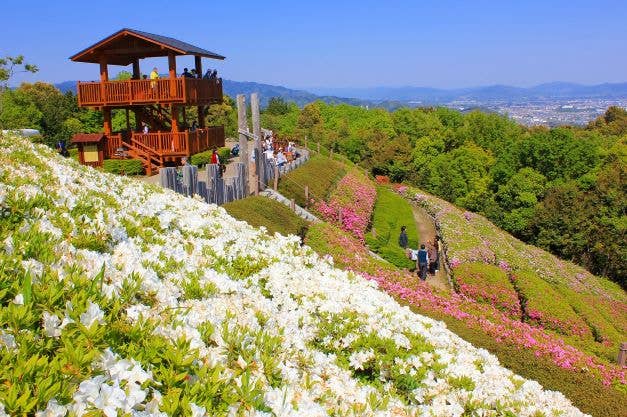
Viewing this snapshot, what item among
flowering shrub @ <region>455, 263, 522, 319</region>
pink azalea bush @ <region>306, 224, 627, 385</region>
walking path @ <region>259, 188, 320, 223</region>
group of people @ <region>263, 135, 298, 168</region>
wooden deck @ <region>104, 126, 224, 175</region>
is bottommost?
flowering shrub @ <region>455, 263, 522, 319</region>

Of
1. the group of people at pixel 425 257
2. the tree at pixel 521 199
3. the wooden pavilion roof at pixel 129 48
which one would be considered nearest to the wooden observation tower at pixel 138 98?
the wooden pavilion roof at pixel 129 48

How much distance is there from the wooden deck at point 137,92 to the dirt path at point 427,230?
1423 cm

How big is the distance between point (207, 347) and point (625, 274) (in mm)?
49017

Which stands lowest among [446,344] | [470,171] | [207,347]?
[470,171]

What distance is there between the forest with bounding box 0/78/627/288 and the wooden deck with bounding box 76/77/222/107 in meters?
14.1

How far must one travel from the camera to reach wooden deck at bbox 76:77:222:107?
82.6ft

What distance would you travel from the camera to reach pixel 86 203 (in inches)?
267

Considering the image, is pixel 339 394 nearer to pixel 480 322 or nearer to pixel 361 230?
pixel 480 322

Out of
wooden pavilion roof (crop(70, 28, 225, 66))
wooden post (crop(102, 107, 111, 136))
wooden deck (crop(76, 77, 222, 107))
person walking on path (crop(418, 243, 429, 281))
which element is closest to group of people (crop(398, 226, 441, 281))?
person walking on path (crop(418, 243, 429, 281))

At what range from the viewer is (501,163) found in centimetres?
5847

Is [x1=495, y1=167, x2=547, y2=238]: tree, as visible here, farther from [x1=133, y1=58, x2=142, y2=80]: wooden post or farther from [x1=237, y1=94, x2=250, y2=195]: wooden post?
[x1=237, y1=94, x2=250, y2=195]: wooden post

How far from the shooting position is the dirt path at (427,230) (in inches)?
903

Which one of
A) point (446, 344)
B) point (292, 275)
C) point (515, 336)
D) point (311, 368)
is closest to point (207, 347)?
point (311, 368)

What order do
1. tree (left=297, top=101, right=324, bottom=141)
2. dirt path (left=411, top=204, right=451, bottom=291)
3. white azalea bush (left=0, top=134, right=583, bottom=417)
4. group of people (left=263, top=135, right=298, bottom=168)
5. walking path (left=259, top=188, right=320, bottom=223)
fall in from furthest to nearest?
1. tree (left=297, top=101, right=324, bottom=141)
2. group of people (left=263, top=135, right=298, bottom=168)
3. dirt path (left=411, top=204, right=451, bottom=291)
4. walking path (left=259, top=188, right=320, bottom=223)
5. white azalea bush (left=0, top=134, right=583, bottom=417)
